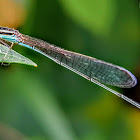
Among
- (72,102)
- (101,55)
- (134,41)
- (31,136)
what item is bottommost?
(31,136)

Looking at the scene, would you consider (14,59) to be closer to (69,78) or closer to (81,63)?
(81,63)

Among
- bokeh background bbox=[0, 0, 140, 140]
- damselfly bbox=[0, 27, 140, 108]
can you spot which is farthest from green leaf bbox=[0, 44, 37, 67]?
bokeh background bbox=[0, 0, 140, 140]

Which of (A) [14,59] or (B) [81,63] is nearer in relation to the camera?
(A) [14,59]

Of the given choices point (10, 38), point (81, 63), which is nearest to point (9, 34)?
point (10, 38)

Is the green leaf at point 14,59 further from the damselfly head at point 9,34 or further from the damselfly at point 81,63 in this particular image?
the damselfly head at point 9,34

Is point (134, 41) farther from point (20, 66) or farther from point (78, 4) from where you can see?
point (20, 66)

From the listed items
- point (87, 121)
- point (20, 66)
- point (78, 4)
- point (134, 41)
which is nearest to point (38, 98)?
point (20, 66)
